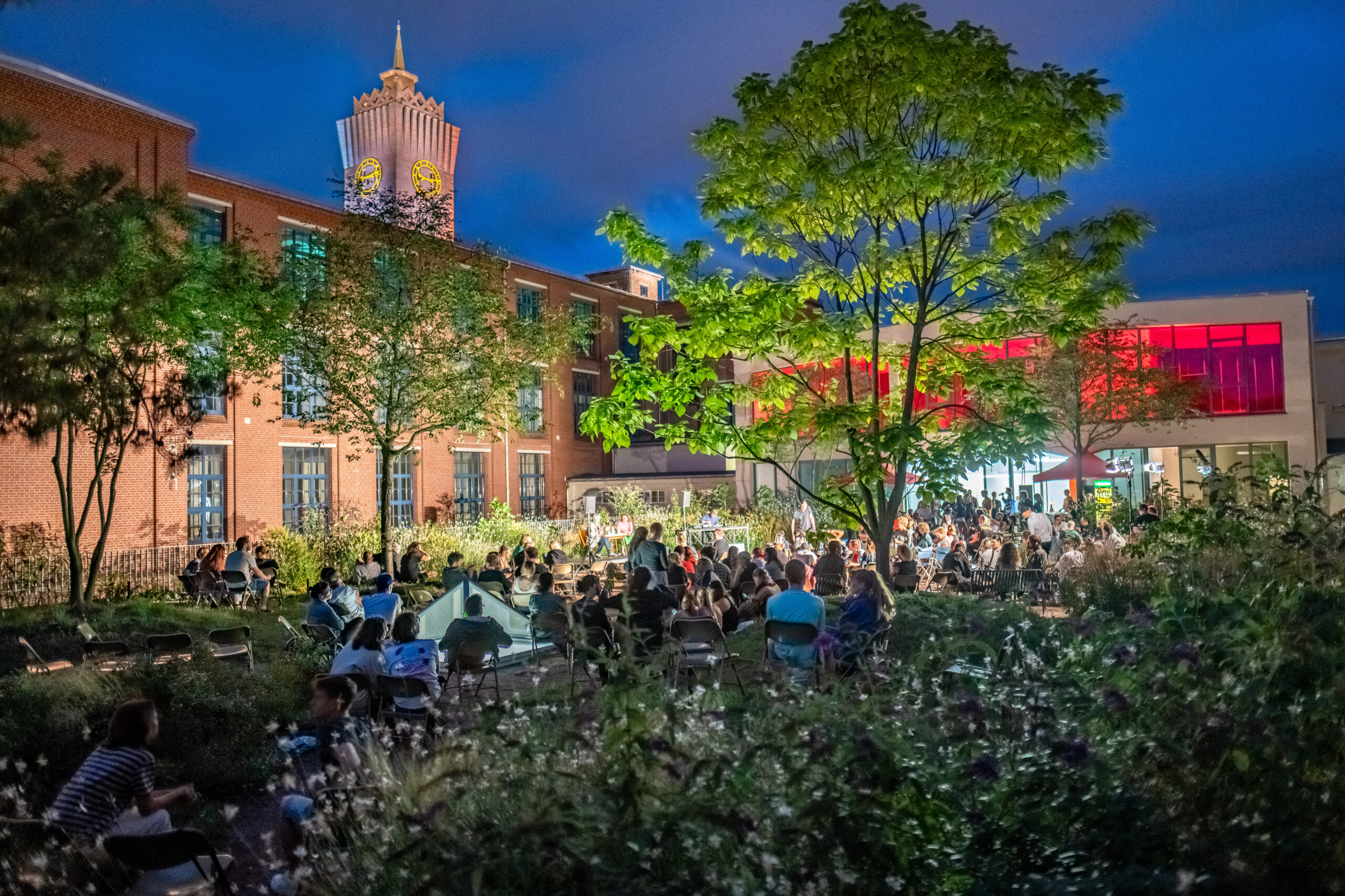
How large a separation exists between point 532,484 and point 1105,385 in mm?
22032

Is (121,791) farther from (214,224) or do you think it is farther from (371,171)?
(371,171)

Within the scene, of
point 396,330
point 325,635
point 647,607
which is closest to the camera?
point 647,607

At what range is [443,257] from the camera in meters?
18.9

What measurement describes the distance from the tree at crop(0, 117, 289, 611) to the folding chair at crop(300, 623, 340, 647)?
2983 millimetres

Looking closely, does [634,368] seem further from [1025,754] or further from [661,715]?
[1025,754]

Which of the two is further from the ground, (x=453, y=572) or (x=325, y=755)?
(x=453, y=572)

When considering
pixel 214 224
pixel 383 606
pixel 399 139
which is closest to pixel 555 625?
pixel 383 606

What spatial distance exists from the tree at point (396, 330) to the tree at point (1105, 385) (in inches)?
540

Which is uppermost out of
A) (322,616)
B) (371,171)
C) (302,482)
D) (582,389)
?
(371,171)

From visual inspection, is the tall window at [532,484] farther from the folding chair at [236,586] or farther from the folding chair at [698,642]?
the folding chair at [698,642]

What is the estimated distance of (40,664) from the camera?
917cm

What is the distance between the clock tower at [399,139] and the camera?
82438 millimetres

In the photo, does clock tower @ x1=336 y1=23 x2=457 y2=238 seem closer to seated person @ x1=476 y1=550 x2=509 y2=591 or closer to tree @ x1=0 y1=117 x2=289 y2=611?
tree @ x1=0 y1=117 x2=289 y2=611

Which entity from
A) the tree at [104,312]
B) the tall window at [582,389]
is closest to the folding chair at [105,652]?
the tree at [104,312]
